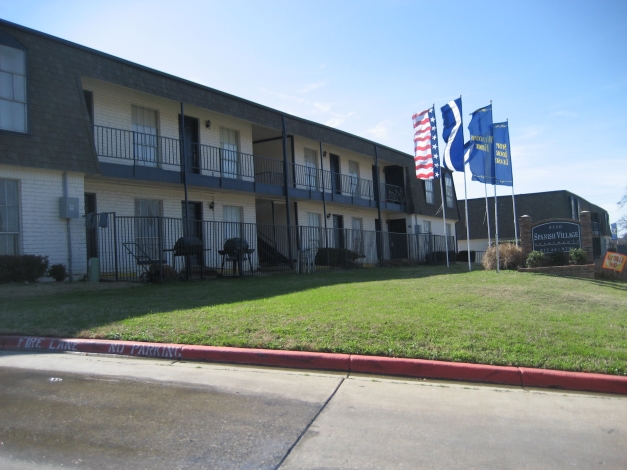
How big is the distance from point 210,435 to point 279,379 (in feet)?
6.02

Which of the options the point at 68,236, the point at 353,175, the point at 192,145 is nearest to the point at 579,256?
the point at 353,175

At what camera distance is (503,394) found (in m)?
5.67

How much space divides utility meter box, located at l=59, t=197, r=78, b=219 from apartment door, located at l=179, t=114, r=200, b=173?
5037 mm

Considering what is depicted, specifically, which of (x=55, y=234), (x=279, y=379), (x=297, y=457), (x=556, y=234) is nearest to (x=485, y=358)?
(x=279, y=379)

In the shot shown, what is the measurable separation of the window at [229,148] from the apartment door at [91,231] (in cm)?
517

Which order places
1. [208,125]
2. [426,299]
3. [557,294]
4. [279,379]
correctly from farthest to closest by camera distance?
[208,125]
[557,294]
[426,299]
[279,379]

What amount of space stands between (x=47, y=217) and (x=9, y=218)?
823 mm

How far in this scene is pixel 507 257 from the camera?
18.6 m

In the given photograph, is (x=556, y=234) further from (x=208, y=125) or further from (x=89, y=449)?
(x=89, y=449)

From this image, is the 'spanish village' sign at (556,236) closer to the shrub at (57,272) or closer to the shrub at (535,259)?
the shrub at (535,259)

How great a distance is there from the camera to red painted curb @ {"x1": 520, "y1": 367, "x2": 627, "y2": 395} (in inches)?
230

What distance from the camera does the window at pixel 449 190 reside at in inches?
1411

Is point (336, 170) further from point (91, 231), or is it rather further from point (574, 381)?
point (574, 381)

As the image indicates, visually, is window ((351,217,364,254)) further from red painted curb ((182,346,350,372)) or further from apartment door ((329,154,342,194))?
red painted curb ((182,346,350,372))
